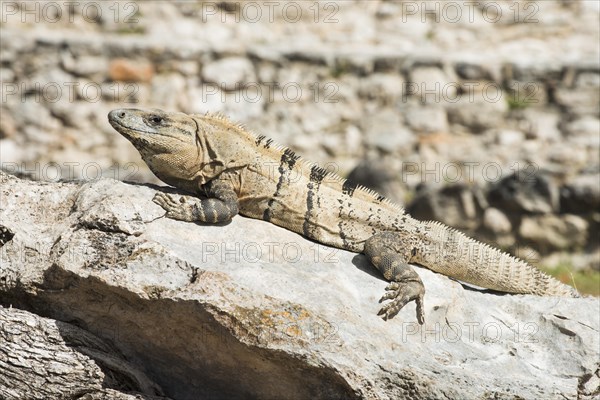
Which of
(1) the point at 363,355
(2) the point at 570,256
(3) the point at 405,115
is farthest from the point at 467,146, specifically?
(1) the point at 363,355

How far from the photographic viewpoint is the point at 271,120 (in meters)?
15.8

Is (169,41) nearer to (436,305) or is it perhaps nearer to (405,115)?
(405,115)

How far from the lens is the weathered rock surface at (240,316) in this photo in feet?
21.5

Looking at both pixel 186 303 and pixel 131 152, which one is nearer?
pixel 186 303

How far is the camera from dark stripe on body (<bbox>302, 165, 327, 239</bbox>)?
8039 millimetres

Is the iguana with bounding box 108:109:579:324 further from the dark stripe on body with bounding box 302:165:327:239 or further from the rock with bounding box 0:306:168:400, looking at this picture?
the rock with bounding box 0:306:168:400

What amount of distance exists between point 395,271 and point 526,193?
20.8 feet

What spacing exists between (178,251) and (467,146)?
31.4ft

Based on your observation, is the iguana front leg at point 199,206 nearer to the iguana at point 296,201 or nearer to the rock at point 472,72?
the iguana at point 296,201

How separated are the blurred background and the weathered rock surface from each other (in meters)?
6.99

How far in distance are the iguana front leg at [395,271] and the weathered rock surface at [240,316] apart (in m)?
0.12

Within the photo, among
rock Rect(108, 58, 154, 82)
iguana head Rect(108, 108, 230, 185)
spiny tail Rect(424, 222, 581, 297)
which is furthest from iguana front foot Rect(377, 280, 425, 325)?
rock Rect(108, 58, 154, 82)

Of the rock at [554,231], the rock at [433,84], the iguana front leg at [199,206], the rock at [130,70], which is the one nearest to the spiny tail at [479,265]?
the iguana front leg at [199,206]

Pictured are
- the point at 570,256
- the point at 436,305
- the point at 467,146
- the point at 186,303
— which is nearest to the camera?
the point at 186,303
